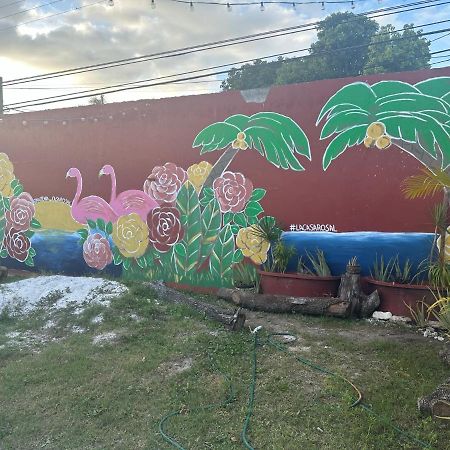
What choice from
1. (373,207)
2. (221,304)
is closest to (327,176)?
(373,207)

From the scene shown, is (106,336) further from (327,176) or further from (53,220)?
(53,220)

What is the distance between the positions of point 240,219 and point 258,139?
3.54ft

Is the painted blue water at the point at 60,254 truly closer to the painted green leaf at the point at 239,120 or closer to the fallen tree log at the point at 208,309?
the fallen tree log at the point at 208,309

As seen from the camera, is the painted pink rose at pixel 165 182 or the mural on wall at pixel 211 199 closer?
the mural on wall at pixel 211 199

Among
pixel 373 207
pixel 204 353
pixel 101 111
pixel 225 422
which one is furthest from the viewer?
pixel 101 111

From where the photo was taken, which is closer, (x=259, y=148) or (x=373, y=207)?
(x=373, y=207)

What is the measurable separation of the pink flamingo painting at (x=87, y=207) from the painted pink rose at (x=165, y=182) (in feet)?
2.68

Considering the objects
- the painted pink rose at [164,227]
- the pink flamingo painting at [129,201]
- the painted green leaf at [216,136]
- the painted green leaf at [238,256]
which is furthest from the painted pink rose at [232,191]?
the pink flamingo painting at [129,201]

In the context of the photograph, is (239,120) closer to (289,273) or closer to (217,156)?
(217,156)

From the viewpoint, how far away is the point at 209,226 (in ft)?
22.2

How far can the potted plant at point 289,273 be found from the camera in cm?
563

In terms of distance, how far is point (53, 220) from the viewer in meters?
8.28

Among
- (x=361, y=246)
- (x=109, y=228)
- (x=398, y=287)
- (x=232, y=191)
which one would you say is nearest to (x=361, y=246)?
(x=361, y=246)

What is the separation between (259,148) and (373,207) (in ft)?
5.42
